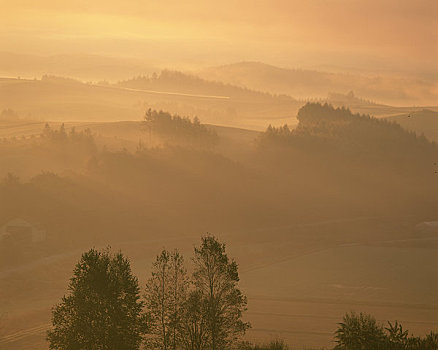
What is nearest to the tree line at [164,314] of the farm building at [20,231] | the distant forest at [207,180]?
the distant forest at [207,180]

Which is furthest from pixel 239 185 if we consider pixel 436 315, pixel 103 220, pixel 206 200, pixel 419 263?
pixel 436 315

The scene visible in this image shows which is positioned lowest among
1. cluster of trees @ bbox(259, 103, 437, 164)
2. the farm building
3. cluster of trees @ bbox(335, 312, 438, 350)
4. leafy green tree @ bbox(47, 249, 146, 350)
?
cluster of trees @ bbox(335, 312, 438, 350)

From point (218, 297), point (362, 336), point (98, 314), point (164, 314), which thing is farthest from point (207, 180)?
point (362, 336)

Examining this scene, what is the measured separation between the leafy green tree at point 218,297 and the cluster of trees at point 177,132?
115m

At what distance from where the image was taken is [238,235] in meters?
120

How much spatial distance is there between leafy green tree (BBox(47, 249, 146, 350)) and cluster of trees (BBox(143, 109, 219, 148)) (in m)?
115

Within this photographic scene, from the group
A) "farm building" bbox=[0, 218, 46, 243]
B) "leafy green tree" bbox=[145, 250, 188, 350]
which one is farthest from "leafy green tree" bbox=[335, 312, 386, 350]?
"farm building" bbox=[0, 218, 46, 243]

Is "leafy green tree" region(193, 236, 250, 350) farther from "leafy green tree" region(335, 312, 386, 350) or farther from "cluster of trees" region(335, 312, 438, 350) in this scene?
"cluster of trees" region(335, 312, 438, 350)

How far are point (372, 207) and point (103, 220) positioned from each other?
199 feet

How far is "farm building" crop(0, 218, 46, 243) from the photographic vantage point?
9842 centimetres

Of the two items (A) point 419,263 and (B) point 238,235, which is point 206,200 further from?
(A) point 419,263

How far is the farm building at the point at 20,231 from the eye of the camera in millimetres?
98419

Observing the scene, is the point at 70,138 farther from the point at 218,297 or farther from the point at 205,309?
the point at 205,309

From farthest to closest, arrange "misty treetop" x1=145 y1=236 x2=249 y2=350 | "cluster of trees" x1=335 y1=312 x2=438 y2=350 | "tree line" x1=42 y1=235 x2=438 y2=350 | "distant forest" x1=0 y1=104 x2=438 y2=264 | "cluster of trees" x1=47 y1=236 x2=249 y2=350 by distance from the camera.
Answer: "distant forest" x1=0 y1=104 x2=438 y2=264, "misty treetop" x1=145 y1=236 x2=249 y2=350, "cluster of trees" x1=47 y1=236 x2=249 y2=350, "tree line" x1=42 y1=235 x2=438 y2=350, "cluster of trees" x1=335 y1=312 x2=438 y2=350
